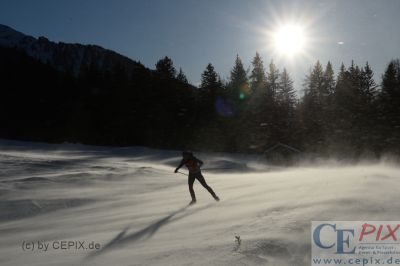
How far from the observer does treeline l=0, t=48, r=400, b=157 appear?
1908 inches

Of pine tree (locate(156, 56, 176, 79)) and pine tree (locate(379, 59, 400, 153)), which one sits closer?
pine tree (locate(379, 59, 400, 153))

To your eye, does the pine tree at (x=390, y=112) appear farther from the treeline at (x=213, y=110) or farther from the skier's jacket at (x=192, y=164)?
the skier's jacket at (x=192, y=164)

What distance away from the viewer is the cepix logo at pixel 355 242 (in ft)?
18.2

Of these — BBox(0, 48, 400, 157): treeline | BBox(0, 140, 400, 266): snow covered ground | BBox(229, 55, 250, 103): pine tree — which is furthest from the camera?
BBox(229, 55, 250, 103): pine tree

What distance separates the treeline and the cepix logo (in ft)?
136

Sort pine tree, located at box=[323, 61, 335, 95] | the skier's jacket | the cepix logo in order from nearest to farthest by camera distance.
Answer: the cepix logo, the skier's jacket, pine tree, located at box=[323, 61, 335, 95]

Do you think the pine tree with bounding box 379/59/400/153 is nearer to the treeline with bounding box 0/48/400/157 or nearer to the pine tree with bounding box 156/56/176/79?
the treeline with bounding box 0/48/400/157

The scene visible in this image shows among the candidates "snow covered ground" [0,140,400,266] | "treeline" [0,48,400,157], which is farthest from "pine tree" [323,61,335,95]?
"snow covered ground" [0,140,400,266]

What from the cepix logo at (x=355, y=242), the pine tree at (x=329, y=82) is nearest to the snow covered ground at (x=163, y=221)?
the cepix logo at (x=355, y=242)

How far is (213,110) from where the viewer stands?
174ft

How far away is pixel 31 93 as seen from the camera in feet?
207

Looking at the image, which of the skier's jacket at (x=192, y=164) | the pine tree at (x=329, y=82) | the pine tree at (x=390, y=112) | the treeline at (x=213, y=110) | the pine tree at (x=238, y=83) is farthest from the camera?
the pine tree at (x=329, y=82)

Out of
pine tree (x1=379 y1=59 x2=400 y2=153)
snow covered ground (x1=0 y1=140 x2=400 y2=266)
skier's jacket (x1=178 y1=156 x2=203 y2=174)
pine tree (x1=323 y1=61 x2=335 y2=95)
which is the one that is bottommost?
snow covered ground (x1=0 y1=140 x2=400 y2=266)

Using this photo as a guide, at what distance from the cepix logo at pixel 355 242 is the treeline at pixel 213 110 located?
136ft
